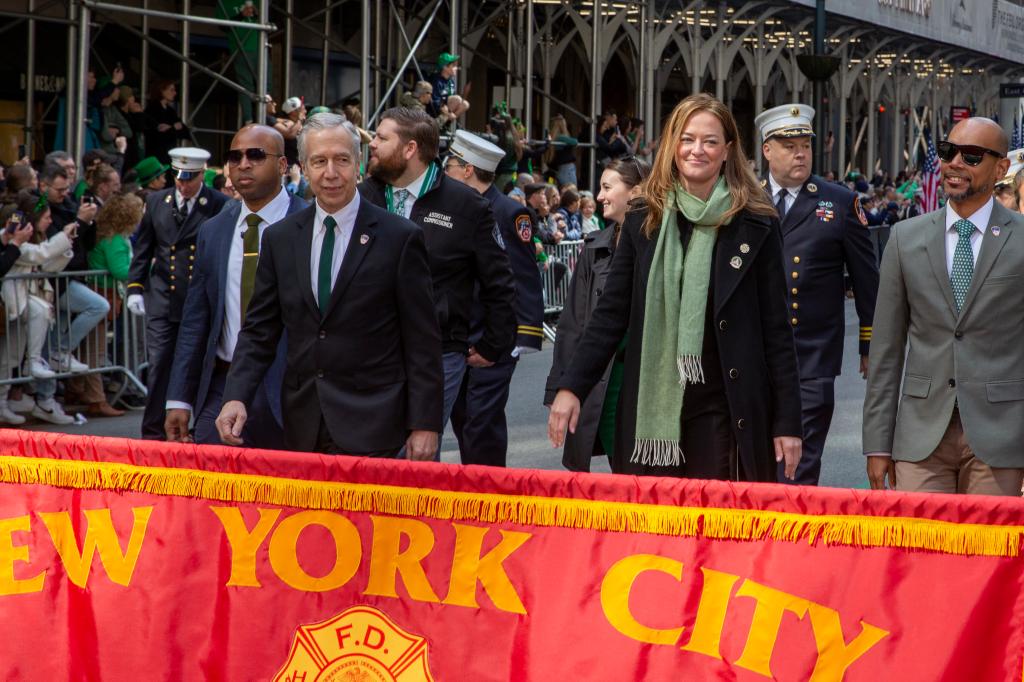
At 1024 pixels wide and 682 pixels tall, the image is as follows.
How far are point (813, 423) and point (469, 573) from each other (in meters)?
3.60

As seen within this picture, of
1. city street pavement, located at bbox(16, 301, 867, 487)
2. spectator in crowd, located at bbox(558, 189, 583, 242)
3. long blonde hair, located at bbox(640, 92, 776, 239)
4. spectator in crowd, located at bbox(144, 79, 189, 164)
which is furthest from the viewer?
spectator in crowd, located at bbox(558, 189, 583, 242)

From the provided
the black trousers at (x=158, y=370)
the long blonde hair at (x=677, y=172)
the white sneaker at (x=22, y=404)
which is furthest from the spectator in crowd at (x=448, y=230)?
the white sneaker at (x=22, y=404)

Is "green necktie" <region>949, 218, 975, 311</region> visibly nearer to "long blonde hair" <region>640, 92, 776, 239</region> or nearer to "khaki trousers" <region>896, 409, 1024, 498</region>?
"khaki trousers" <region>896, 409, 1024, 498</region>

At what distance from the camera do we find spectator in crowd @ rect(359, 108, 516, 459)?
7195 mm

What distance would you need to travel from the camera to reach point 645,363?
530 cm

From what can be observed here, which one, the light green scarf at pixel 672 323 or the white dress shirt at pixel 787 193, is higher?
the white dress shirt at pixel 787 193

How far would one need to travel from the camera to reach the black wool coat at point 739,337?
523 cm

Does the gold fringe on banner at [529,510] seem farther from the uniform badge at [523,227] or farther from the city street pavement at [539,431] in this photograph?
the city street pavement at [539,431]

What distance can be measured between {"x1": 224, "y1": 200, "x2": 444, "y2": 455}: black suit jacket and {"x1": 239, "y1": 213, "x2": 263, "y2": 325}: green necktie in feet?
2.41

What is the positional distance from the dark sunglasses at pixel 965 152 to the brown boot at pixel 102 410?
830 centimetres

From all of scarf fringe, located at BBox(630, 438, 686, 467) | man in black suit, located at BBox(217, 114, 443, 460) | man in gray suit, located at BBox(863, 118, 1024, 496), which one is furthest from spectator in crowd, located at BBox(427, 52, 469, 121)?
scarf fringe, located at BBox(630, 438, 686, 467)

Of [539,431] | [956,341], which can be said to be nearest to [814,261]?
[956,341]

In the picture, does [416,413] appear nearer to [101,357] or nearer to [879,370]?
[879,370]

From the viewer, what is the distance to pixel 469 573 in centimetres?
443
